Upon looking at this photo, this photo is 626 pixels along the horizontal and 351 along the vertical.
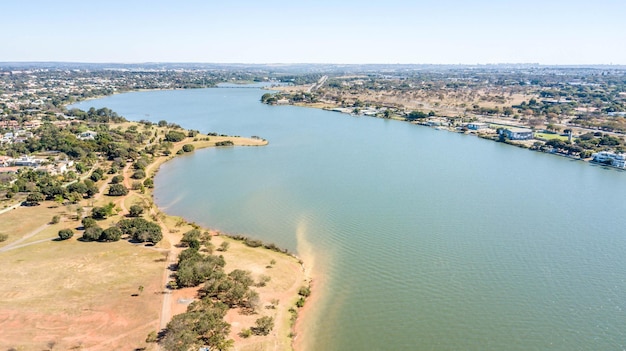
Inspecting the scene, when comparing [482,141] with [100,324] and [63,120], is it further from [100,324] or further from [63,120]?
[63,120]

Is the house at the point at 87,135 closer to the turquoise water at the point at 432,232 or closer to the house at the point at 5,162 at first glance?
the house at the point at 5,162

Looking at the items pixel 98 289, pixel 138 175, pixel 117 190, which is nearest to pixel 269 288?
pixel 98 289

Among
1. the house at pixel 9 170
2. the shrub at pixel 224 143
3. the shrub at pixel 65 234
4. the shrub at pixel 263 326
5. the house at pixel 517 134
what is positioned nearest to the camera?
the shrub at pixel 263 326

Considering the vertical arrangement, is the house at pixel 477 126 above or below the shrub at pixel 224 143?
above

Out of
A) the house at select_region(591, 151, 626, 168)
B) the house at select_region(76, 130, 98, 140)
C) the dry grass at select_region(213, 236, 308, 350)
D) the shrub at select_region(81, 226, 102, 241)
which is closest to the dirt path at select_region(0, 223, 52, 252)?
the shrub at select_region(81, 226, 102, 241)

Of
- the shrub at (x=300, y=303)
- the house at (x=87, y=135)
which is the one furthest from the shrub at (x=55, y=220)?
the house at (x=87, y=135)

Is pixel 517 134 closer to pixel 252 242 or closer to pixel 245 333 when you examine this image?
pixel 252 242

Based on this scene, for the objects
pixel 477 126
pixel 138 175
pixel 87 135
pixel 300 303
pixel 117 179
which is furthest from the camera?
pixel 477 126

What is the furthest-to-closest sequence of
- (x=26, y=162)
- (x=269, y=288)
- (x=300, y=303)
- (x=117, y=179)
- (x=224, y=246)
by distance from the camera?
(x=26, y=162)
(x=117, y=179)
(x=224, y=246)
(x=269, y=288)
(x=300, y=303)
